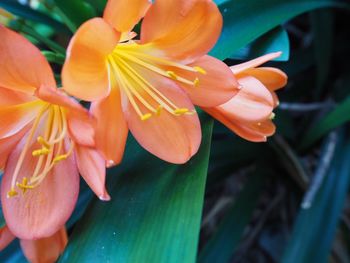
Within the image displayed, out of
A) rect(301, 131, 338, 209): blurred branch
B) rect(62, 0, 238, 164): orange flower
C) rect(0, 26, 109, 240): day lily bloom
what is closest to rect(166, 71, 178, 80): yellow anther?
rect(62, 0, 238, 164): orange flower

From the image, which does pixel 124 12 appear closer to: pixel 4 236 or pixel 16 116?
pixel 16 116

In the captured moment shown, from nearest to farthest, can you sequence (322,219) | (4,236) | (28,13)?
(4,236), (28,13), (322,219)

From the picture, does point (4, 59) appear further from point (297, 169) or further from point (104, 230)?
point (297, 169)

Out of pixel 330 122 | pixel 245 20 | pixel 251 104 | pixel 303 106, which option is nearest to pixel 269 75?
pixel 251 104

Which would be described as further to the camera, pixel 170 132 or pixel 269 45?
pixel 269 45

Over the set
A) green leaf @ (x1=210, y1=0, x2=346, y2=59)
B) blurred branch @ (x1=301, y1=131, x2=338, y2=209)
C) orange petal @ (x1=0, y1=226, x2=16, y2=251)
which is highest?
green leaf @ (x1=210, y1=0, x2=346, y2=59)

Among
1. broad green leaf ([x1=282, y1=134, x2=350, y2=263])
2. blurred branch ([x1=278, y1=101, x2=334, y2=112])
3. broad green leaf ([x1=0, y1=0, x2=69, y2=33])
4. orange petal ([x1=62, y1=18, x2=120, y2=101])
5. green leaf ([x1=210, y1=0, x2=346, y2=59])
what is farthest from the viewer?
blurred branch ([x1=278, y1=101, x2=334, y2=112])

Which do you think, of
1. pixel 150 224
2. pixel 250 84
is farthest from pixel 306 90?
pixel 150 224

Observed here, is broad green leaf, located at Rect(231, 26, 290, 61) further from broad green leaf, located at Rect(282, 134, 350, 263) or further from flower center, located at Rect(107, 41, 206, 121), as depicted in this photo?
broad green leaf, located at Rect(282, 134, 350, 263)
